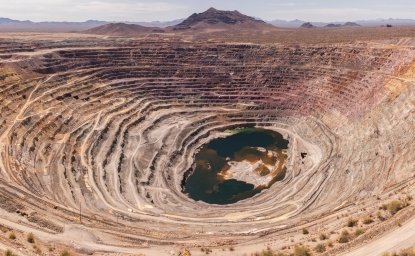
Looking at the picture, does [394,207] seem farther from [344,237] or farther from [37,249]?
[37,249]

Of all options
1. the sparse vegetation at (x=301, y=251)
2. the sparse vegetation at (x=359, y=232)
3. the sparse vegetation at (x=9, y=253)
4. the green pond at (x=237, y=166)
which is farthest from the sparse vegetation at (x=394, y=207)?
the green pond at (x=237, y=166)

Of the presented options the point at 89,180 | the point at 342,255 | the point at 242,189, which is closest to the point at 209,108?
the point at 242,189

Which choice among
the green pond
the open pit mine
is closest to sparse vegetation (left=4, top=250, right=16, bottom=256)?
the open pit mine

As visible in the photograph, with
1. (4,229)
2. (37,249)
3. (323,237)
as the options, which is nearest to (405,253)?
(323,237)

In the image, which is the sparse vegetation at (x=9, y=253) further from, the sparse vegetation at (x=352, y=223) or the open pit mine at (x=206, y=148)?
the sparse vegetation at (x=352, y=223)

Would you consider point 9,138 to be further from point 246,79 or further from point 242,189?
point 246,79

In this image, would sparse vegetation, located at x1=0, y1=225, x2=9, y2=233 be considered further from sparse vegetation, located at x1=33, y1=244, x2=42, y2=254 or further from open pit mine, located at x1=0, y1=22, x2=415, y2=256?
sparse vegetation, located at x1=33, y1=244, x2=42, y2=254
